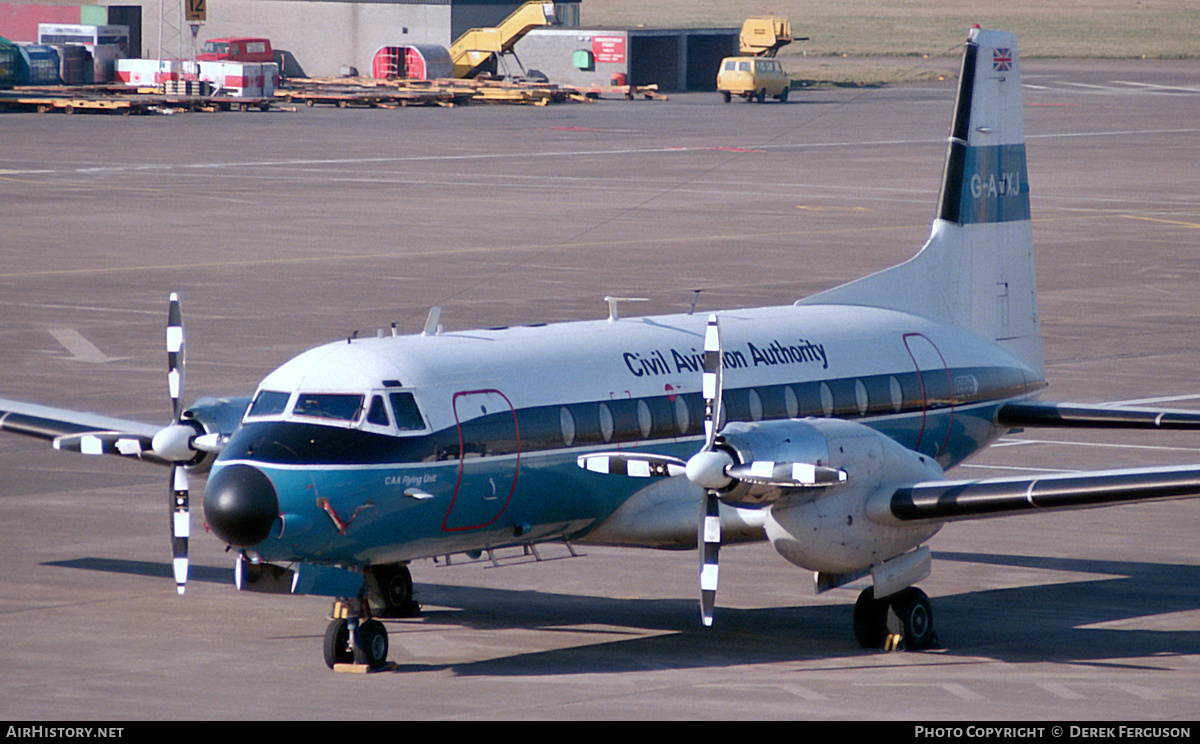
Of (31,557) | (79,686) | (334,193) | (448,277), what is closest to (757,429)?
(79,686)

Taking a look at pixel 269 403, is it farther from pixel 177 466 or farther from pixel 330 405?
pixel 177 466

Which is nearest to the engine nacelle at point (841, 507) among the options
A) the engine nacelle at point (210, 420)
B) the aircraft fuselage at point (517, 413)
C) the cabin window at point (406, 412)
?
the aircraft fuselage at point (517, 413)

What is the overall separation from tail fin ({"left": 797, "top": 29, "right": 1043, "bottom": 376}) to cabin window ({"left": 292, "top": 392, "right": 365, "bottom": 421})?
29.5 feet

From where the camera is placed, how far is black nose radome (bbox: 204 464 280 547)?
51.9 ft

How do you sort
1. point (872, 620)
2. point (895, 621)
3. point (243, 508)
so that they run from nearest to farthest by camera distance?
point (243, 508) → point (895, 621) → point (872, 620)

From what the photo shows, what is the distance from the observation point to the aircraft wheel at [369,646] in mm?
16875

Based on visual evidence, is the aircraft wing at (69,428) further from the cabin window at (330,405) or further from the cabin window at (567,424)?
the cabin window at (567,424)

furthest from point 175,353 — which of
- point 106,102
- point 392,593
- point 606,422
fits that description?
point 106,102

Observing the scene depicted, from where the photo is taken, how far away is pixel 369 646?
Result: 55.5ft

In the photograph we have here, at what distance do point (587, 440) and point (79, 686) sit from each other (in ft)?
16.8

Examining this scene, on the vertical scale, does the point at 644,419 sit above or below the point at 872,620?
above

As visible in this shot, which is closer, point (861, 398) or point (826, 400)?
point (826, 400)

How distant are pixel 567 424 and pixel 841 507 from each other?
2.70 meters

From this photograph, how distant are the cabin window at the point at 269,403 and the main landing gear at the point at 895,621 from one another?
5.91 meters
